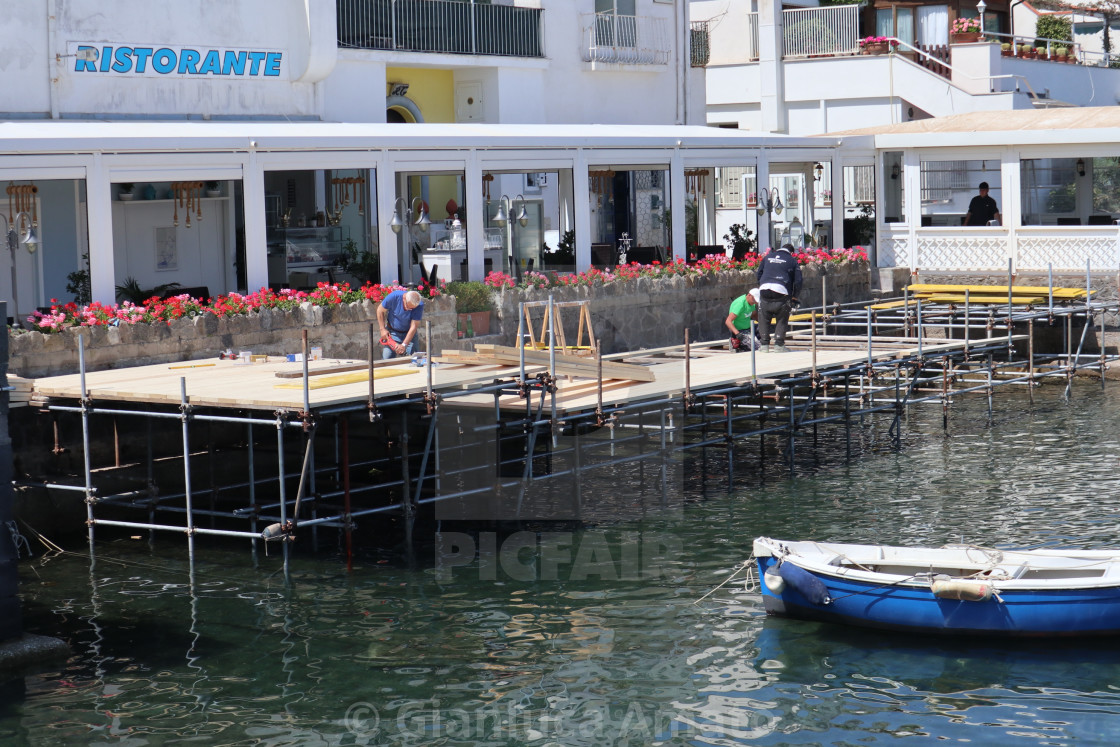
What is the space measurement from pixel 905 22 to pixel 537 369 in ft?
103

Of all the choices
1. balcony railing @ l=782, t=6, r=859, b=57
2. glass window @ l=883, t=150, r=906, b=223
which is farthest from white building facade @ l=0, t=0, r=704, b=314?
balcony railing @ l=782, t=6, r=859, b=57

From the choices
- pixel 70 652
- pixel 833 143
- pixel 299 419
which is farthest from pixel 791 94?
pixel 70 652

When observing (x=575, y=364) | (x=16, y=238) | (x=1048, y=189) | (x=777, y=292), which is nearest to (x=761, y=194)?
(x=777, y=292)

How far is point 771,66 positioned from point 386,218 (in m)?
25.3

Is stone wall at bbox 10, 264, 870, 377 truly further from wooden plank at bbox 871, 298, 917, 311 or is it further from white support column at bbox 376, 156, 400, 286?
wooden plank at bbox 871, 298, 917, 311

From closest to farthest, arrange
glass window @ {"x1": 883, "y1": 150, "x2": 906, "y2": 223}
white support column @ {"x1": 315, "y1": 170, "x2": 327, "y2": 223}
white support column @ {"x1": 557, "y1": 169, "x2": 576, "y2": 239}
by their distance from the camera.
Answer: white support column @ {"x1": 557, "y1": 169, "x2": 576, "y2": 239} → white support column @ {"x1": 315, "y1": 170, "x2": 327, "y2": 223} → glass window @ {"x1": 883, "y1": 150, "x2": 906, "y2": 223}

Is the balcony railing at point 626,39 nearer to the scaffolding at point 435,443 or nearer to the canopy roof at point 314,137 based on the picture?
the canopy roof at point 314,137

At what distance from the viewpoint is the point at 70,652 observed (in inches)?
566

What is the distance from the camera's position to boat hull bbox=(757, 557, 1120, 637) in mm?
13742

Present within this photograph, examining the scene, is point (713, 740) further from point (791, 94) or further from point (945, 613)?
point (791, 94)

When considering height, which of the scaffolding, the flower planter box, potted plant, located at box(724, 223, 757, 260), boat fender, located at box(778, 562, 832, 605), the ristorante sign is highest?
the ristorante sign

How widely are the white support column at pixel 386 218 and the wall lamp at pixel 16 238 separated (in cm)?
509

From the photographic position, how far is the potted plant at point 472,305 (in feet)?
79.4

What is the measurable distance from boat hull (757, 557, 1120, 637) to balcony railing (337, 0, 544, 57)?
1811 centimetres
